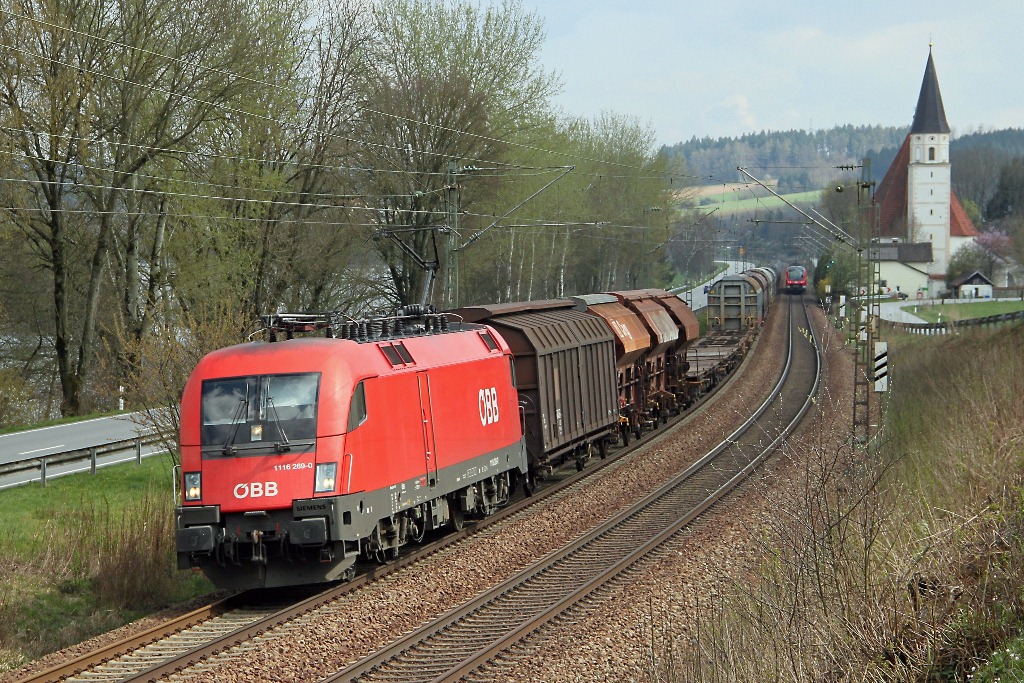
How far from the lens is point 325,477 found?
13.2 m

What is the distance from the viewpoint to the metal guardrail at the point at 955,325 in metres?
45.7

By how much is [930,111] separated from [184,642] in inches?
5178

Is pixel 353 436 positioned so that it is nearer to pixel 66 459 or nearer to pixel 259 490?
pixel 259 490

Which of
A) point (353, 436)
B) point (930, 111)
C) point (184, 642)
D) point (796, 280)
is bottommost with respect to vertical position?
point (184, 642)

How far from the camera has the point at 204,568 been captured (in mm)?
13586

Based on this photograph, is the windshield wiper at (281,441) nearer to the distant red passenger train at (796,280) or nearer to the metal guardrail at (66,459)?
the metal guardrail at (66,459)

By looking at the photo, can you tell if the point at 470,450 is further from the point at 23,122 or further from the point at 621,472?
the point at 23,122

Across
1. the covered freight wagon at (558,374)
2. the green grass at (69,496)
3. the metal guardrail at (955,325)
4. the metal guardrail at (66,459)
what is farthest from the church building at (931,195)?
the green grass at (69,496)

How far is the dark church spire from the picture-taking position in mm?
128375

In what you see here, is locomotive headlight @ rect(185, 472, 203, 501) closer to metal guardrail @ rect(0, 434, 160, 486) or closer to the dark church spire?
metal guardrail @ rect(0, 434, 160, 486)

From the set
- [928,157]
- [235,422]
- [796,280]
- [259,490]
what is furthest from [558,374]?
[928,157]

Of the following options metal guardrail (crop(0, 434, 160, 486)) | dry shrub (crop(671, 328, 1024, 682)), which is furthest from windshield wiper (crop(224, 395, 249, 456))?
metal guardrail (crop(0, 434, 160, 486))

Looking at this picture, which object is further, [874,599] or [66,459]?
[66,459]

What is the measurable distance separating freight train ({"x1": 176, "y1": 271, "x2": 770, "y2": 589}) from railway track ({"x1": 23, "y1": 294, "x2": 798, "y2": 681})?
0.39 m
